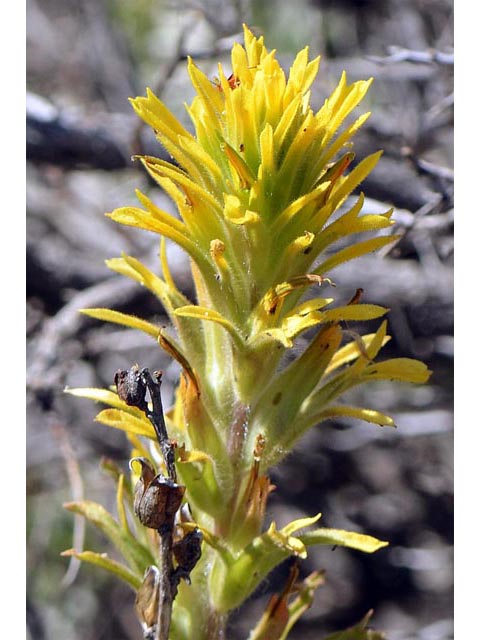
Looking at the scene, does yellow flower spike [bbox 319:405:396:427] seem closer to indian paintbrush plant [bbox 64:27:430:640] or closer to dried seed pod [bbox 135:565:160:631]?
indian paintbrush plant [bbox 64:27:430:640]

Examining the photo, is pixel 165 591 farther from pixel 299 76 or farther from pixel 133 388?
pixel 299 76

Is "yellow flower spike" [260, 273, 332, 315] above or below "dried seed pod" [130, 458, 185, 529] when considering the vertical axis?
above

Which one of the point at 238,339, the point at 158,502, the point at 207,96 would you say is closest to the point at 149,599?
the point at 158,502

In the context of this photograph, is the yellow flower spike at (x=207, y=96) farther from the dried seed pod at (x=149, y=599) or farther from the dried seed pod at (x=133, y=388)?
the dried seed pod at (x=149, y=599)

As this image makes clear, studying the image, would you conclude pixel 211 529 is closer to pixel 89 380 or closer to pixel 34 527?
pixel 89 380

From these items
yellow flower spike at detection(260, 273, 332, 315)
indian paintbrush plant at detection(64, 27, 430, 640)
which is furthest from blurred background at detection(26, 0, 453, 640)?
yellow flower spike at detection(260, 273, 332, 315)

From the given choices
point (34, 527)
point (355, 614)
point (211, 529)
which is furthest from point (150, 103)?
point (355, 614)

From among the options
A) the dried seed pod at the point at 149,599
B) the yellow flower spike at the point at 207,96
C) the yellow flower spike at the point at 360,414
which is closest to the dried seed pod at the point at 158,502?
the dried seed pod at the point at 149,599
